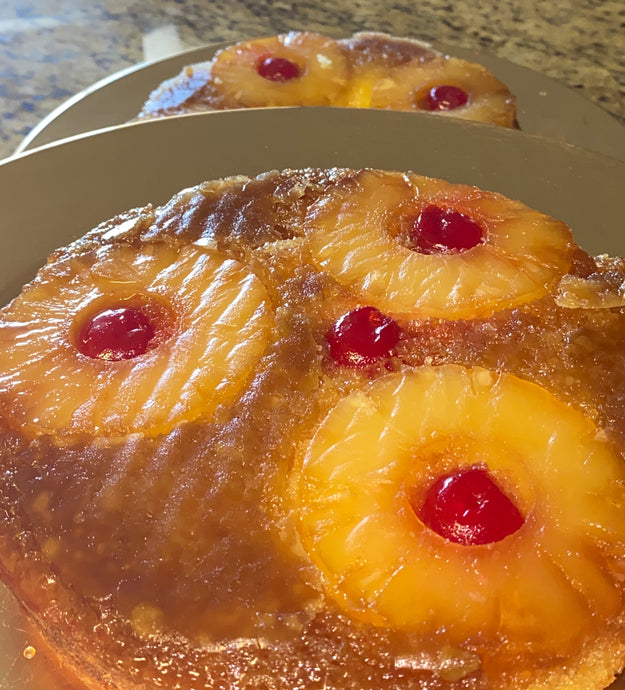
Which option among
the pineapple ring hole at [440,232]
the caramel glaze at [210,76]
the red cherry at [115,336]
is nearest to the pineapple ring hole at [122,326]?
the red cherry at [115,336]

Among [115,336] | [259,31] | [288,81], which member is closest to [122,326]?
[115,336]

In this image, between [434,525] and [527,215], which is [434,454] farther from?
[527,215]

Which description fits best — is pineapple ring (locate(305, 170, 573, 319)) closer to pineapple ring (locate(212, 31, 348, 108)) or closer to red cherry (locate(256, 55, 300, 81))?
pineapple ring (locate(212, 31, 348, 108))

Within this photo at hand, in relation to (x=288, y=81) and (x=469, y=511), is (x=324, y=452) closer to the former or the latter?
(x=469, y=511)

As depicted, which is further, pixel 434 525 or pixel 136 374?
pixel 136 374

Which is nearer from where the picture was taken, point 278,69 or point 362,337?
point 362,337

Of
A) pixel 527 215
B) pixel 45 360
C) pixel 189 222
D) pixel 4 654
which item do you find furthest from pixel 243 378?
pixel 527 215

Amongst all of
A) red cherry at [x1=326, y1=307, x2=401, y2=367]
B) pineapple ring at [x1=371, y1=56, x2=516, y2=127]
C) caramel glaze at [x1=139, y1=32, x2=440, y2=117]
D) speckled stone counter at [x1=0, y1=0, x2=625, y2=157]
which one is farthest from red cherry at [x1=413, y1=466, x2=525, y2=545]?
speckled stone counter at [x1=0, y1=0, x2=625, y2=157]

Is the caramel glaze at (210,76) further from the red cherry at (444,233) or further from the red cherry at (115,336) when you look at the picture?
the red cherry at (115,336)
